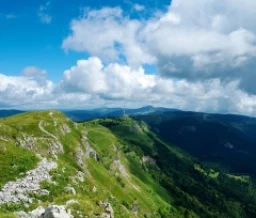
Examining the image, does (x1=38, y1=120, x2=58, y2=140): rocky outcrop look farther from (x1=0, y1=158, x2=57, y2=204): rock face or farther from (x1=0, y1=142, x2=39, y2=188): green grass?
(x1=0, y1=158, x2=57, y2=204): rock face

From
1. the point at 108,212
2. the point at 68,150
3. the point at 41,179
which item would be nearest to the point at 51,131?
the point at 68,150

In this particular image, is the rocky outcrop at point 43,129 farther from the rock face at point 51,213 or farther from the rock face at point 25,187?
the rock face at point 51,213

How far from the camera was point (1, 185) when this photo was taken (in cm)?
5109

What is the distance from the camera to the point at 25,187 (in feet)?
170

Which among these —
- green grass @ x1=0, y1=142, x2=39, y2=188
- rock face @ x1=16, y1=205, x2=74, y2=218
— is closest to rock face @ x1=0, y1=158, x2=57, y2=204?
green grass @ x1=0, y1=142, x2=39, y2=188

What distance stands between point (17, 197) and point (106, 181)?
499ft

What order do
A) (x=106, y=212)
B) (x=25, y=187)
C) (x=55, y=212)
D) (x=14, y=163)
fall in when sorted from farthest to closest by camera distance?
1. (x=14, y=163)
2. (x=25, y=187)
3. (x=106, y=212)
4. (x=55, y=212)

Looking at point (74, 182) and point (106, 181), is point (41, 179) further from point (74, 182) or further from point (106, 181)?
point (106, 181)

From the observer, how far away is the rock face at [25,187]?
157 ft

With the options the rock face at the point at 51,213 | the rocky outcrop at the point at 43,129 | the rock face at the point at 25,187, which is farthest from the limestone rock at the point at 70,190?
the rocky outcrop at the point at 43,129

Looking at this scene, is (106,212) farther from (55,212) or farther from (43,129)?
(43,129)

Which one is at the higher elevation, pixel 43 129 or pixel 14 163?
pixel 14 163

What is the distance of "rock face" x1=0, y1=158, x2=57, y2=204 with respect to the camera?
48.0 m

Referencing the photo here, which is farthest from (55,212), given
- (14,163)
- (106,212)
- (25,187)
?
(14,163)
